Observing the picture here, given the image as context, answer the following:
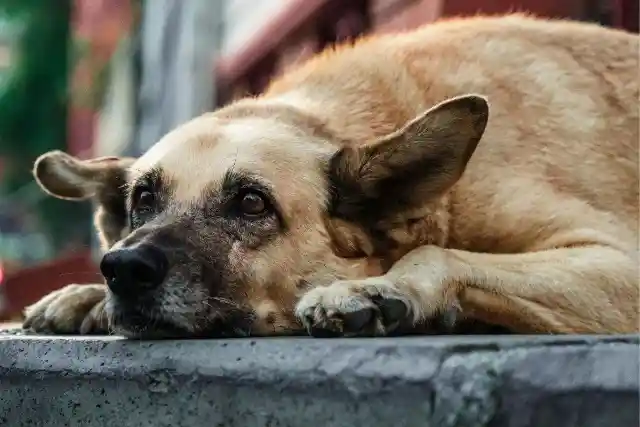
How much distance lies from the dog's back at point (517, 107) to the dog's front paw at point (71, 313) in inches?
30.6

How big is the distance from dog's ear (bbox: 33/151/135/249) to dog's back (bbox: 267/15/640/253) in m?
0.52

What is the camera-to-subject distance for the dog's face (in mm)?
1882

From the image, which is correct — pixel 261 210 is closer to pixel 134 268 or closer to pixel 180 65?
pixel 134 268

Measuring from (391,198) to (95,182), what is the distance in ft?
2.93

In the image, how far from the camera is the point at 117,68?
11.1 metres

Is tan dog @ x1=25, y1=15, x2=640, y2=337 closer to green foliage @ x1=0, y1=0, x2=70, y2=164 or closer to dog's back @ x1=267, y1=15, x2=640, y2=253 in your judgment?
dog's back @ x1=267, y1=15, x2=640, y2=253

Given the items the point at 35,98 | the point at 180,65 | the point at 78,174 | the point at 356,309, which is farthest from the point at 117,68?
the point at 356,309

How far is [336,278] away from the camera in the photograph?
2189mm

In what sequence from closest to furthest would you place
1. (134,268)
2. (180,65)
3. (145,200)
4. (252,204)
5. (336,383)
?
(336,383) → (134,268) → (252,204) → (145,200) → (180,65)

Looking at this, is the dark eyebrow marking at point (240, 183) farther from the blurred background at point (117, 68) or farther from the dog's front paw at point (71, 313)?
the blurred background at point (117, 68)

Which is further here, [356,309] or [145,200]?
[145,200]

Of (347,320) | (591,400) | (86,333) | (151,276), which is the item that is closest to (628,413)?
(591,400)

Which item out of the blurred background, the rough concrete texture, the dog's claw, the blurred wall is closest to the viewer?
the rough concrete texture

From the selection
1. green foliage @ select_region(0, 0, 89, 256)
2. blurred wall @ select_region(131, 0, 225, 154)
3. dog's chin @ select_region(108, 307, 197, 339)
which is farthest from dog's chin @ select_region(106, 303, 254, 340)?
green foliage @ select_region(0, 0, 89, 256)
